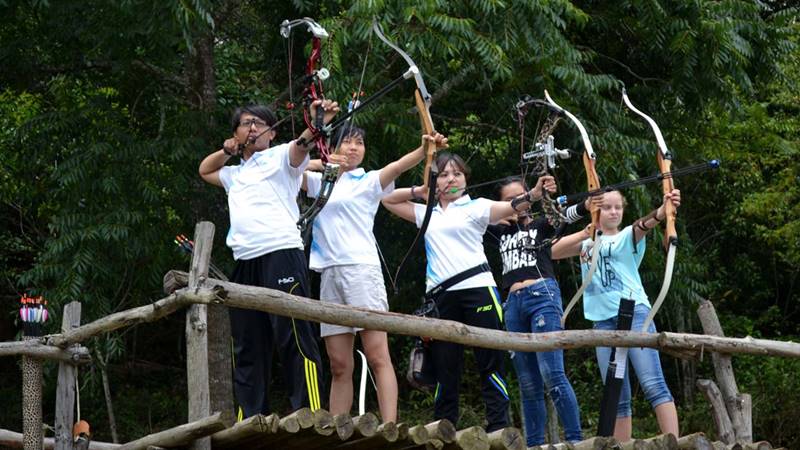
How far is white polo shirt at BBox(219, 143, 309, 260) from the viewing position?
19.3 ft

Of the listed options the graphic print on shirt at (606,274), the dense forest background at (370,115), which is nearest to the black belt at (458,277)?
the graphic print on shirt at (606,274)

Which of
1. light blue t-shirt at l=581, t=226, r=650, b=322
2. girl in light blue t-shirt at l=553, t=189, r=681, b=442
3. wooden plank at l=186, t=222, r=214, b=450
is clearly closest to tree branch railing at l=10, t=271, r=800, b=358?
wooden plank at l=186, t=222, r=214, b=450

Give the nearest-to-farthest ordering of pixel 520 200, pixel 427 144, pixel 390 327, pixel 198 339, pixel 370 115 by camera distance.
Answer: pixel 198 339 < pixel 390 327 < pixel 427 144 < pixel 520 200 < pixel 370 115

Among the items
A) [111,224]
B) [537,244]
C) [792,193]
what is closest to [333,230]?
[537,244]

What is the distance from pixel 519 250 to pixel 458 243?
32cm

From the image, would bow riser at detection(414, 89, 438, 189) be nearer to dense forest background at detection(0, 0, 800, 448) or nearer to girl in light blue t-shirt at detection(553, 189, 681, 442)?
girl in light blue t-shirt at detection(553, 189, 681, 442)

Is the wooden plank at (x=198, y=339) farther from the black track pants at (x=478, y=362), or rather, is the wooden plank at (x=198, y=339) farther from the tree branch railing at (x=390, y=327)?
the black track pants at (x=478, y=362)

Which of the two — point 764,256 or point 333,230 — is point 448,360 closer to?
point 333,230

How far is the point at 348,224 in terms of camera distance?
6293 millimetres

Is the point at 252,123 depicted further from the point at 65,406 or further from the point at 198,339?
the point at 65,406

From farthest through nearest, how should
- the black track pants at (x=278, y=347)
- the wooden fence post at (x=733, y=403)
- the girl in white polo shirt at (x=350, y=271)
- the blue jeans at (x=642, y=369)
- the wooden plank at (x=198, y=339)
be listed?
the wooden fence post at (x=733, y=403) → the blue jeans at (x=642, y=369) → the girl in white polo shirt at (x=350, y=271) → the black track pants at (x=278, y=347) → the wooden plank at (x=198, y=339)

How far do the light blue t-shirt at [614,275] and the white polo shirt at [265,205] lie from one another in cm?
160

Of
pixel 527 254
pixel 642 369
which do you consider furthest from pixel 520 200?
pixel 642 369

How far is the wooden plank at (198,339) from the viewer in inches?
202
